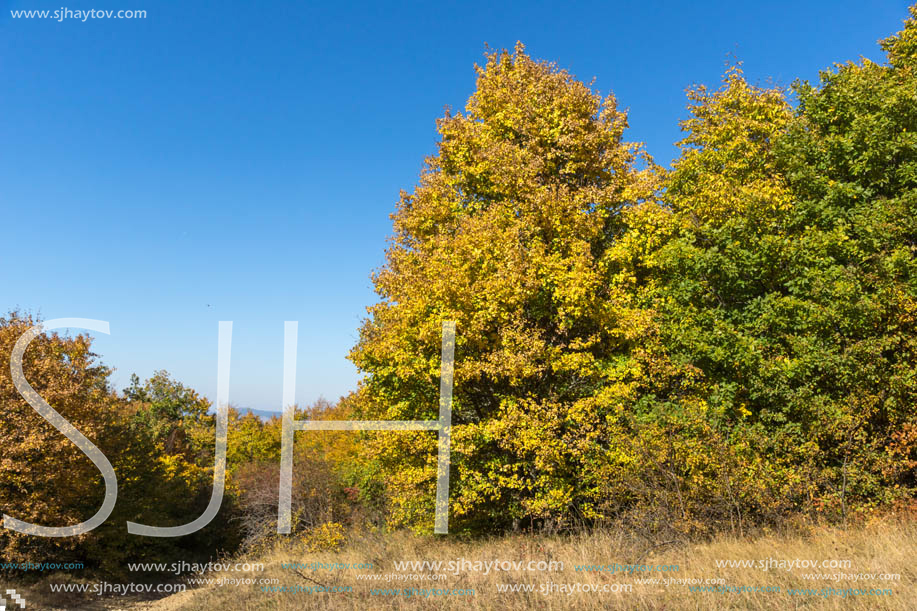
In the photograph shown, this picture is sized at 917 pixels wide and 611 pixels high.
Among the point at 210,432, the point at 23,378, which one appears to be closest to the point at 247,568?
the point at 23,378

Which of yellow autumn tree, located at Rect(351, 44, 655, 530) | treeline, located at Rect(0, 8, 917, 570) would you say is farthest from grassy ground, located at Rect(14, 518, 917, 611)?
yellow autumn tree, located at Rect(351, 44, 655, 530)

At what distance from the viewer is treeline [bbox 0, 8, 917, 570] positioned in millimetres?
11164

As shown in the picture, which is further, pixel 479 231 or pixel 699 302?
pixel 699 302

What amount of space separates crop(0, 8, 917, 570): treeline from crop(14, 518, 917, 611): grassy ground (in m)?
1.14

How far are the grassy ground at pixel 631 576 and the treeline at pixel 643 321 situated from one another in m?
1.14

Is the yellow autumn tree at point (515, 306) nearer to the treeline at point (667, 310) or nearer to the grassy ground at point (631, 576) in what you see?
the treeline at point (667, 310)

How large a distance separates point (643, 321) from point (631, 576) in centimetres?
736

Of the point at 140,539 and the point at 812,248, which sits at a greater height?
the point at 812,248

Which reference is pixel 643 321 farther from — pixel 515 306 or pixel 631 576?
pixel 631 576

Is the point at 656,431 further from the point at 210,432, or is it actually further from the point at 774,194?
the point at 210,432

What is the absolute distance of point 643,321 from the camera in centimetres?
1380

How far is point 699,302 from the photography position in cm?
1441

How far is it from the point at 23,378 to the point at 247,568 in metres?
11.4

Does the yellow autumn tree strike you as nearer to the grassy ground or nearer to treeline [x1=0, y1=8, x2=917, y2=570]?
treeline [x1=0, y1=8, x2=917, y2=570]
